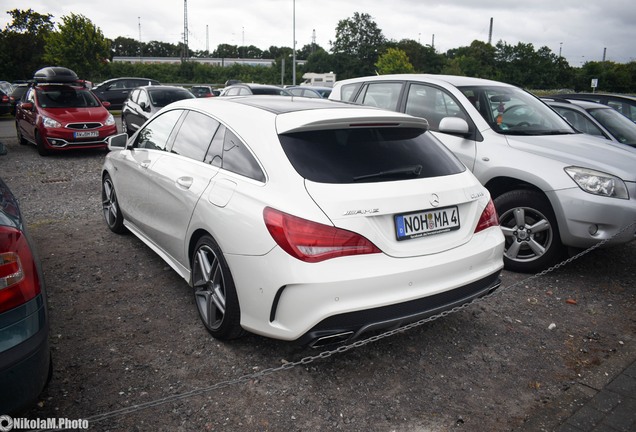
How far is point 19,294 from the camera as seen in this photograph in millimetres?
2254

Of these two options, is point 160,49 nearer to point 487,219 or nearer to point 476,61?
point 476,61

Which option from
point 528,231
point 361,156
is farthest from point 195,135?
point 528,231

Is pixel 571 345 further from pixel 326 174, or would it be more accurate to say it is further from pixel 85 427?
pixel 85 427

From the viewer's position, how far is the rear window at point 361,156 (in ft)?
9.93

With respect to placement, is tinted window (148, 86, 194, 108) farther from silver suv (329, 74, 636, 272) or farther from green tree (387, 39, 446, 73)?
green tree (387, 39, 446, 73)

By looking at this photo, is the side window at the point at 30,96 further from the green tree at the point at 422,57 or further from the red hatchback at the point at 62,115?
the green tree at the point at 422,57

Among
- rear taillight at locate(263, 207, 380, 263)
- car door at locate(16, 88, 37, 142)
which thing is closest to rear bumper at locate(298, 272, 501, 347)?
rear taillight at locate(263, 207, 380, 263)

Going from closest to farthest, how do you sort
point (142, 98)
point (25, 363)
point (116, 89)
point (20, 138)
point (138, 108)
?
point (25, 363)
point (20, 138)
point (138, 108)
point (142, 98)
point (116, 89)

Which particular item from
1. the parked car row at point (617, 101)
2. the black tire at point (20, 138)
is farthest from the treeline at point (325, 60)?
the parked car row at point (617, 101)

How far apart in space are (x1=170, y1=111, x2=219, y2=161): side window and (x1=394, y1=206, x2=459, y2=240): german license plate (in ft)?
5.41

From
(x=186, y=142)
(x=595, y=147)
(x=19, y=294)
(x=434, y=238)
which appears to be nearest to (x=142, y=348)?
(x=19, y=294)

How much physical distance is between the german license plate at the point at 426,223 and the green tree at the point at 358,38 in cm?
8922

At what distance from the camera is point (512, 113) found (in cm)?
575

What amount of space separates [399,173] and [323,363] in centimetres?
133
